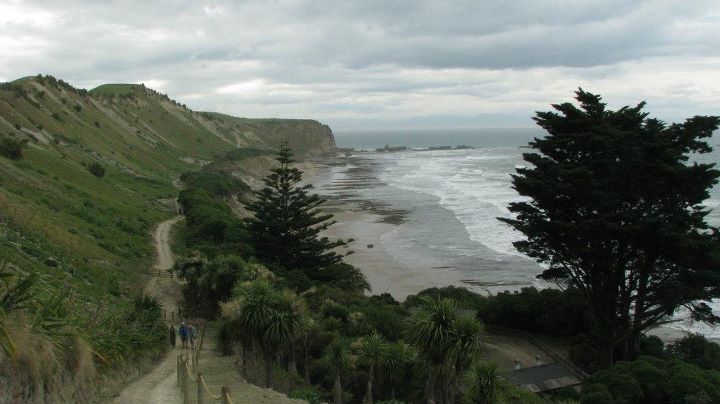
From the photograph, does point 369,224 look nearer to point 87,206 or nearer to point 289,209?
point 289,209

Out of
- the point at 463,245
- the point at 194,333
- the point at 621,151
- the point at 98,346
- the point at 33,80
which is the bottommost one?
the point at 463,245

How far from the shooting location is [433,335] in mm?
12047

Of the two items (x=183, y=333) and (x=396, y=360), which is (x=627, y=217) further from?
(x=183, y=333)

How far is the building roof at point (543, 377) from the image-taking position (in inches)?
706

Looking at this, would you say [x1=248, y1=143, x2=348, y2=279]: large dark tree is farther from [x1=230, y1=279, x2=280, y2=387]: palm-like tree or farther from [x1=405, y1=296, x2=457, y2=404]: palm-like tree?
[x1=405, y1=296, x2=457, y2=404]: palm-like tree

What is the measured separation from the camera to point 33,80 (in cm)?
6756

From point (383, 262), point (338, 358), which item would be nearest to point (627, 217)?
point (338, 358)

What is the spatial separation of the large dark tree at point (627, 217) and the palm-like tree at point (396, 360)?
9114mm

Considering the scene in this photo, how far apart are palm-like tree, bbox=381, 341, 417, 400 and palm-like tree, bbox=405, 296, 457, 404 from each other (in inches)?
48.9

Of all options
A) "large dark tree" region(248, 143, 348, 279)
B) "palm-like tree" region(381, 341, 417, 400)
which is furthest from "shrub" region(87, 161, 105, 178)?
"palm-like tree" region(381, 341, 417, 400)

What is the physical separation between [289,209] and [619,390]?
65.3ft

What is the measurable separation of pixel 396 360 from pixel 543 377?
721 cm

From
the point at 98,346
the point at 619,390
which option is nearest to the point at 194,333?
the point at 98,346

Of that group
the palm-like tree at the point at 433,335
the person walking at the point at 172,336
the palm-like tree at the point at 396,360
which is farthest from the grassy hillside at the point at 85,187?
the palm-like tree at the point at 396,360
